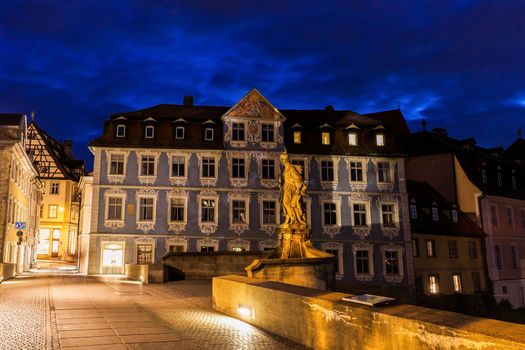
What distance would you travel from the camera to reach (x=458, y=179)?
4234 cm

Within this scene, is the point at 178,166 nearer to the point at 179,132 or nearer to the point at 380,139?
the point at 179,132

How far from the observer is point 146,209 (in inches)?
1362

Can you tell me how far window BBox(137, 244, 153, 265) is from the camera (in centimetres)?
3381

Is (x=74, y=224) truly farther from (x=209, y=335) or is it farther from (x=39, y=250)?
(x=209, y=335)

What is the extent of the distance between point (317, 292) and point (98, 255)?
2795cm

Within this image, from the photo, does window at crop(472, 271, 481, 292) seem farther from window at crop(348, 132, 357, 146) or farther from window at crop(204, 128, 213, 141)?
window at crop(204, 128, 213, 141)

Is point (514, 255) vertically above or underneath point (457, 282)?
above

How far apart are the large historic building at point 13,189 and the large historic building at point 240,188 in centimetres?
503

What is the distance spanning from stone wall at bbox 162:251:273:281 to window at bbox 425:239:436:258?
19.7m

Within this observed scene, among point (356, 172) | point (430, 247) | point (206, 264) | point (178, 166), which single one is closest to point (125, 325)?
point (206, 264)

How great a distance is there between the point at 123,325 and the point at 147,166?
26.1 m

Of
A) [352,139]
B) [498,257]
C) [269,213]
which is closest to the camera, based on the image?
[269,213]

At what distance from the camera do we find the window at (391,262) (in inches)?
1427

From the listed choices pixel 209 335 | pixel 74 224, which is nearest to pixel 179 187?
pixel 209 335
